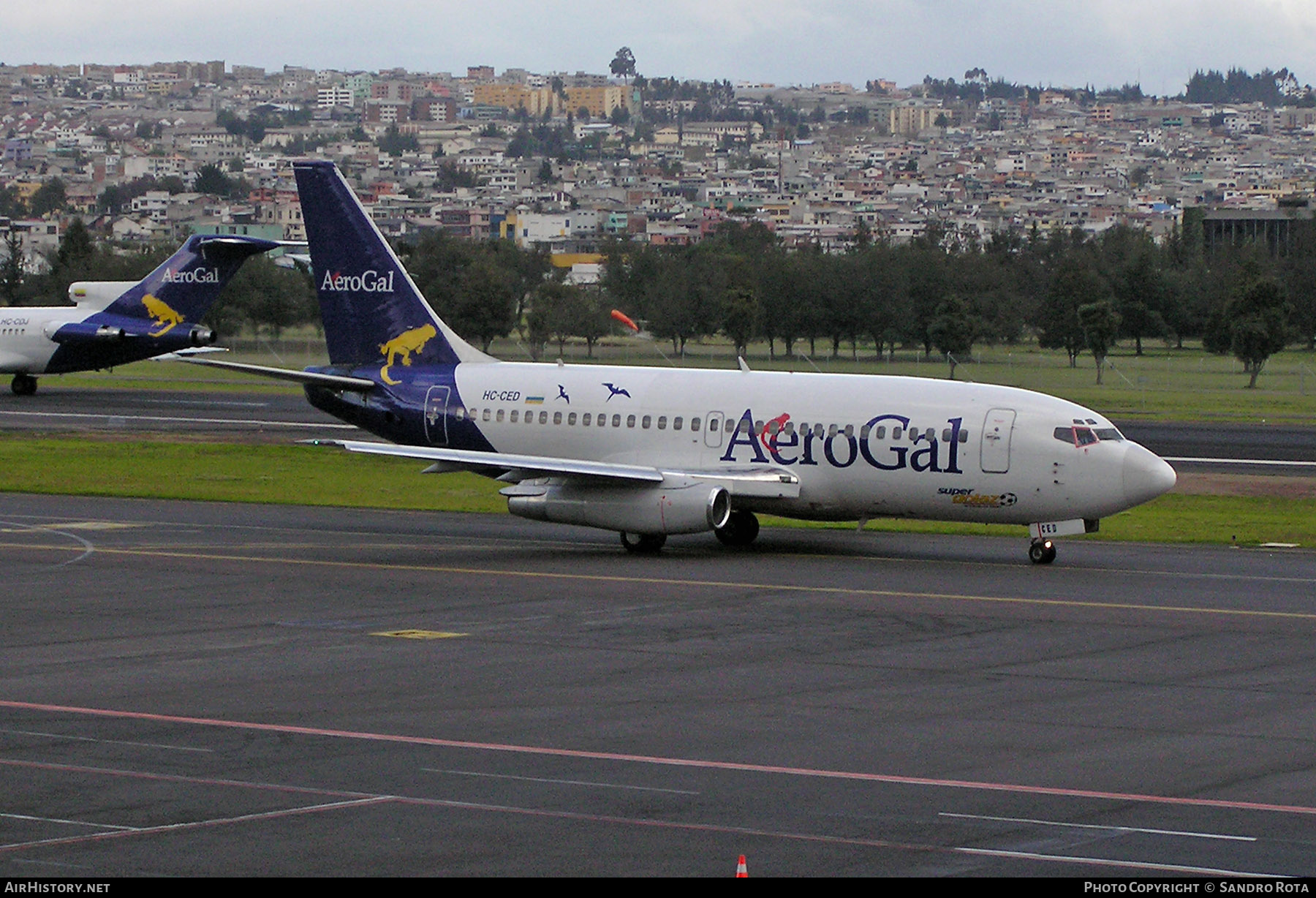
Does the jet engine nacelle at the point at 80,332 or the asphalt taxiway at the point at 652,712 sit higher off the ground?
the jet engine nacelle at the point at 80,332

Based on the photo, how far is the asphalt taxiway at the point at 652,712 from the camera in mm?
16875

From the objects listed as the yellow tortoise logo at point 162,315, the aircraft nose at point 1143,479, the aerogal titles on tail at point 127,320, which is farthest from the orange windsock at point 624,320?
the aircraft nose at point 1143,479

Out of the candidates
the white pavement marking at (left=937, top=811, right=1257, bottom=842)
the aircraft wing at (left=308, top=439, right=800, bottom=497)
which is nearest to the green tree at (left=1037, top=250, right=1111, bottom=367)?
the aircraft wing at (left=308, top=439, right=800, bottom=497)

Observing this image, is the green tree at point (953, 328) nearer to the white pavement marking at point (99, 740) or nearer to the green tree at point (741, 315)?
the green tree at point (741, 315)

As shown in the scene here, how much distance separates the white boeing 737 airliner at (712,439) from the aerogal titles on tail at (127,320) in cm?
3430

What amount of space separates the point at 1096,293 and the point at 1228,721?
9548cm

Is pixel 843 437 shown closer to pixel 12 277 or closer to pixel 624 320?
pixel 624 320

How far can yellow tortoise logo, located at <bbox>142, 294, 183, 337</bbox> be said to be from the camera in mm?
82188

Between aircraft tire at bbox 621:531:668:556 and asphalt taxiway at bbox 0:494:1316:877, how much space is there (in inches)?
23.4

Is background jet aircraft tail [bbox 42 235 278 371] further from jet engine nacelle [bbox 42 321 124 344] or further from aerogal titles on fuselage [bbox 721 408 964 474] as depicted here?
aerogal titles on fuselage [bbox 721 408 964 474]

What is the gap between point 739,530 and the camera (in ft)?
134

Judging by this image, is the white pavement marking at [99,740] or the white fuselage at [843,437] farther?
the white fuselage at [843,437]

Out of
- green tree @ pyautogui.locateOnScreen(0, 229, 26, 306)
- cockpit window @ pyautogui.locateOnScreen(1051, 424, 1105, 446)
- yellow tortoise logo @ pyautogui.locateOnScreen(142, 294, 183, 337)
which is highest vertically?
green tree @ pyautogui.locateOnScreen(0, 229, 26, 306)
